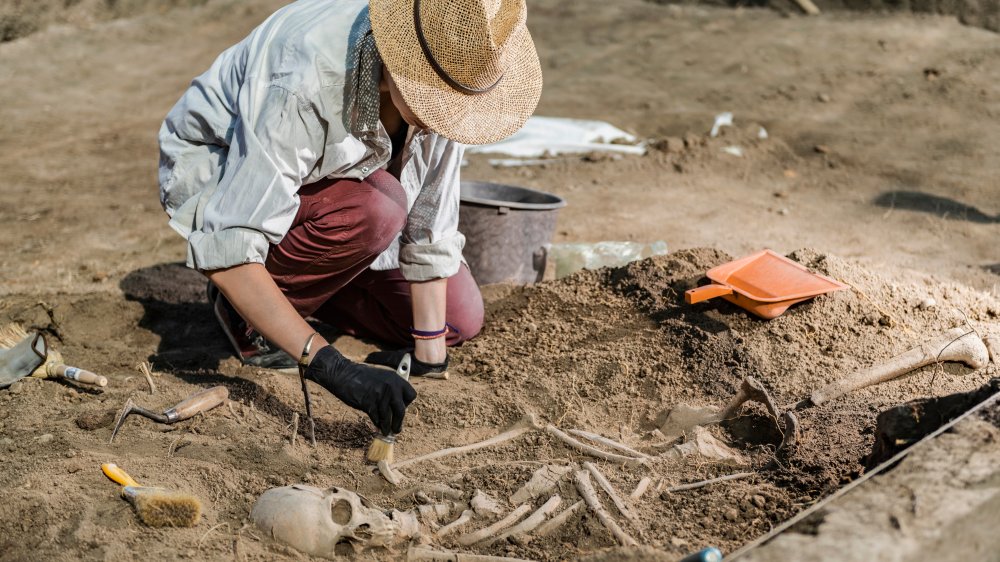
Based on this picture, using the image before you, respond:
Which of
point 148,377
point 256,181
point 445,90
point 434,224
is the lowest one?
point 148,377

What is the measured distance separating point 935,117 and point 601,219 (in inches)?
108

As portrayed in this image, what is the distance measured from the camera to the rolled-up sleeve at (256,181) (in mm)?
2584

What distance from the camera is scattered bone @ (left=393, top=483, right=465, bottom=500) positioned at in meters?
2.55

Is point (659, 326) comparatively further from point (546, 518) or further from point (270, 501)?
point (270, 501)

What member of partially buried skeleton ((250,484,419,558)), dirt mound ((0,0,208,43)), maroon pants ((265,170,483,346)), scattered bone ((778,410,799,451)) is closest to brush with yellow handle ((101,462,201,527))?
partially buried skeleton ((250,484,419,558))

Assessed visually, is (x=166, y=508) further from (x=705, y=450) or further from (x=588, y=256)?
(x=588, y=256)

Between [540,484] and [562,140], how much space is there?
3.94 meters

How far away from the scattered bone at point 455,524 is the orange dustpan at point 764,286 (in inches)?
45.1

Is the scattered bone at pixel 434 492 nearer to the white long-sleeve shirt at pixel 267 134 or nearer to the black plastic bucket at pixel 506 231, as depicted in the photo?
the white long-sleeve shirt at pixel 267 134

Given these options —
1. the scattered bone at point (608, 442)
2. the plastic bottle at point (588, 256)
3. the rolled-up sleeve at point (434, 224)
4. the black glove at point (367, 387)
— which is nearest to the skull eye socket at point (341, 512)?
the black glove at point (367, 387)

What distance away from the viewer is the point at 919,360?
2957mm

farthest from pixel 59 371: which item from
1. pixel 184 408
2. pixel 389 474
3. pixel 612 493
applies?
pixel 612 493

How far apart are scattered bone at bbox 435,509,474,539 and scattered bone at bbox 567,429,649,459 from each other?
0.51m

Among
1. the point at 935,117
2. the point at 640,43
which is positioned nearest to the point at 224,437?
the point at 935,117
